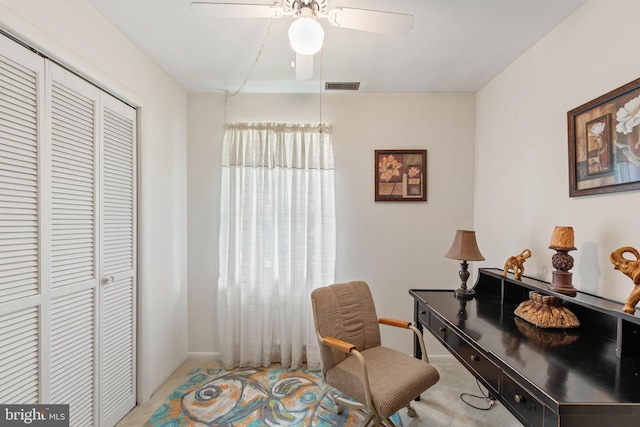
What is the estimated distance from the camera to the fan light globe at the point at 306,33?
4.02 ft

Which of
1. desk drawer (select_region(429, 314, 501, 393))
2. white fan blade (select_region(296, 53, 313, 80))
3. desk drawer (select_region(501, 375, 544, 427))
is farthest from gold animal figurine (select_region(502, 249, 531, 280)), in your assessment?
white fan blade (select_region(296, 53, 313, 80))

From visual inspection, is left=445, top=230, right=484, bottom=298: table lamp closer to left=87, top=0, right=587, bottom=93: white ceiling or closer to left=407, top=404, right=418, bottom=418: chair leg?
left=407, top=404, right=418, bottom=418: chair leg

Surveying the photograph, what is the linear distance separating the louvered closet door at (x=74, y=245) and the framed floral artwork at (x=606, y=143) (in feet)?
8.98

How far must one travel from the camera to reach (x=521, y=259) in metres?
1.87

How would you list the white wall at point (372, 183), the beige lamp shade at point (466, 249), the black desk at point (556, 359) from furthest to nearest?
the white wall at point (372, 183)
the beige lamp shade at point (466, 249)
the black desk at point (556, 359)

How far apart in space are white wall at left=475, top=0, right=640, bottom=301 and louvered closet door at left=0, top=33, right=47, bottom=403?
2747mm

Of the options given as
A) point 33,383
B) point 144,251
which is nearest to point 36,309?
point 33,383

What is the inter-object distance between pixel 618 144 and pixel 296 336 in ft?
8.19

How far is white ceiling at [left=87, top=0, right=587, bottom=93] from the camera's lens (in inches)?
62.9

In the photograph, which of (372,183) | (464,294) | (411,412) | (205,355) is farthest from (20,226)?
(464,294)

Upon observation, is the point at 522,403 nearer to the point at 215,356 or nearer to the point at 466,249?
the point at 466,249

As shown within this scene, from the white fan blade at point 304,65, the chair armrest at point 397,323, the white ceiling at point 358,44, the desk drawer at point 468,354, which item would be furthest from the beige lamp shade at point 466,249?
the white fan blade at point 304,65

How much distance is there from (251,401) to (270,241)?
1.24 meters

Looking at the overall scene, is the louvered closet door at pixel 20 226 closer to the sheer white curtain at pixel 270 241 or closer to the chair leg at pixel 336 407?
the sheer white curtain at pixel 270 241
